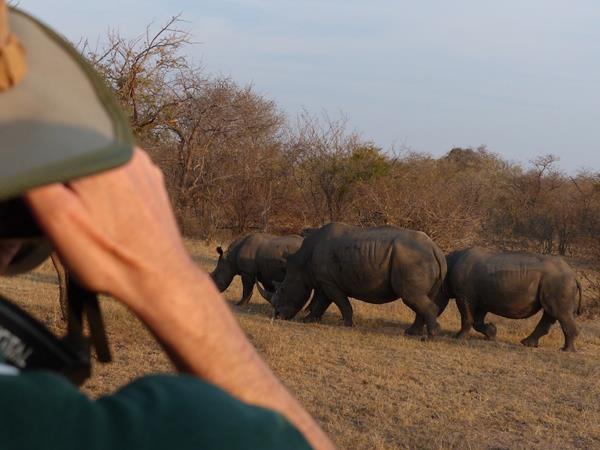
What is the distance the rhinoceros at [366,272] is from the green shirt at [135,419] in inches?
434

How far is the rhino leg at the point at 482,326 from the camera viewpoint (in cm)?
1173

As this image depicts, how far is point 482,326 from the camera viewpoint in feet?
38.8

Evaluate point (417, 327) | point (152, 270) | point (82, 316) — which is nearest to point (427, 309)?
point (417, 327)

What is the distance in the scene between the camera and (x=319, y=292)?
13086mm

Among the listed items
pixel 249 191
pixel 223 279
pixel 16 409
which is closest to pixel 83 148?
pixel 16 409

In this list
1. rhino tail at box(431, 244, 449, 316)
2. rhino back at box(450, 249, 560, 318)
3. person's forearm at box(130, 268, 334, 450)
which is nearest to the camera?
person's forearm at box(130, 268, 334, 450)

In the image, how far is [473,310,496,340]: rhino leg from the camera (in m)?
11.7

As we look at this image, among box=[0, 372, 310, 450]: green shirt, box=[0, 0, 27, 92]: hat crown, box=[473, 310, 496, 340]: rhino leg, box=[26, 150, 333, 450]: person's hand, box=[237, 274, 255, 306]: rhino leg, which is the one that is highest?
box=[0, 0, 27, 92]: hat crown

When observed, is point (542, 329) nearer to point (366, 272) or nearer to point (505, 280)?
point (505, 280)

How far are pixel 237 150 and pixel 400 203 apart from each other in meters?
8.86

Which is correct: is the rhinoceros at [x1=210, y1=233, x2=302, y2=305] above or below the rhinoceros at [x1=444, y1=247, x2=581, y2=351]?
below

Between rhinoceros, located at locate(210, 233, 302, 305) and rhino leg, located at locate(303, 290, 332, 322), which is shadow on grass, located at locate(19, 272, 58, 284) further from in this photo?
rhino leg, located at locate(303, 290, 332, 322)

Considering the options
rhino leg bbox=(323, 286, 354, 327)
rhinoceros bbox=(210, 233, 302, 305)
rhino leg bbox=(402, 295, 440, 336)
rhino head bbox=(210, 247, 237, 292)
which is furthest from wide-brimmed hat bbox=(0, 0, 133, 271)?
rhino head bbox=(210, 247, 237, 292)

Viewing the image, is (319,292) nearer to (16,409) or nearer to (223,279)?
(223,279)
